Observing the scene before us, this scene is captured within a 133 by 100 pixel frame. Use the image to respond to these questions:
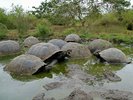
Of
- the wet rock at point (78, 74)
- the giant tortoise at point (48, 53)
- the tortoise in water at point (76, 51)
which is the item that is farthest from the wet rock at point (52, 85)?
the tortoise in water at point (76, 51)

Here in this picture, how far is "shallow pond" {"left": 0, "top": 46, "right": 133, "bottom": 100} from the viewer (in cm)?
795

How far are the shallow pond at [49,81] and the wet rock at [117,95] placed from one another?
1.76 feet

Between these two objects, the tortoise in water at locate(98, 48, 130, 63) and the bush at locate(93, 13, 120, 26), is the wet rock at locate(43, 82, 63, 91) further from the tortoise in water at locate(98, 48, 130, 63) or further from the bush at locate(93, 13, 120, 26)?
the bush at locate(93, 13, 120, 26)

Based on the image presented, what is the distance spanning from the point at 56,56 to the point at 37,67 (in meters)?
2.54

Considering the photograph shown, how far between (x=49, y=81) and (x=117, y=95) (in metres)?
2.73

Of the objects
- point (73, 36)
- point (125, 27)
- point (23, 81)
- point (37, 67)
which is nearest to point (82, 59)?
point (37, 67)

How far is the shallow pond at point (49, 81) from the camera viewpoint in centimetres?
795

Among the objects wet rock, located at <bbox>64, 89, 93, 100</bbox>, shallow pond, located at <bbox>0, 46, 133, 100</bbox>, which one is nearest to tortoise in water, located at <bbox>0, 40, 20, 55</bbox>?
shallow pond, located at <bbox>0, 46, 133, 100</bbox>

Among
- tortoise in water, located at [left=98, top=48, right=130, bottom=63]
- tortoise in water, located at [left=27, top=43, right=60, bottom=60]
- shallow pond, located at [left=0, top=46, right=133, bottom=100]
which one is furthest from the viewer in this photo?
tortoise in water, located at [left=98, top=48, right=130, bottom=63]

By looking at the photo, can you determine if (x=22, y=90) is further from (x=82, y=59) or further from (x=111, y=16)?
(x=111, y=16)

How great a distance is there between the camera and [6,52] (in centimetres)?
1451

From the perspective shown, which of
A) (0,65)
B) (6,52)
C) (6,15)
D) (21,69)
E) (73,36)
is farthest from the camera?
(6,15)

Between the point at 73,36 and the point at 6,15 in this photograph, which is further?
the point at 6,15

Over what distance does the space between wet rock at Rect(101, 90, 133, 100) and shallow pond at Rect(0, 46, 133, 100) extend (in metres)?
0.54
